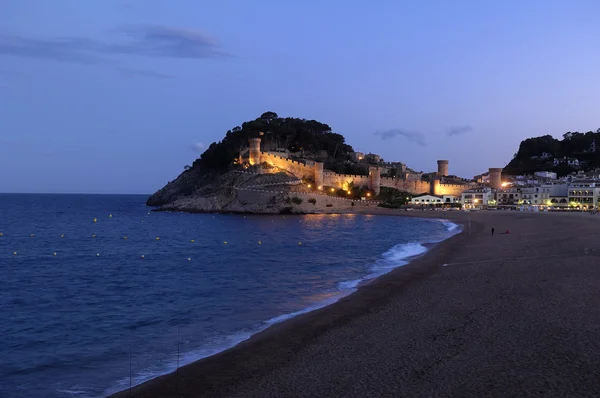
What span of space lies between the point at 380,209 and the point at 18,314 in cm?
5840

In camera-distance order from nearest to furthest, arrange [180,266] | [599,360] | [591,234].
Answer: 1. [599,360]
2. [180,266]
3. [591,234]

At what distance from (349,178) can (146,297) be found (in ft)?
203

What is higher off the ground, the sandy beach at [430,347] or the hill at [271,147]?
the hill at [271,147]

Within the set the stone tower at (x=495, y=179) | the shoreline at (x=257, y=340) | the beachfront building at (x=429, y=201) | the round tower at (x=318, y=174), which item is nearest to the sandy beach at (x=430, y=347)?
the shoreline at (x=257, y=340)

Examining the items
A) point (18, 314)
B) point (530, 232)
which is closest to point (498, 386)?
point (18, 314)

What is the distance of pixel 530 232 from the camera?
32312 mm

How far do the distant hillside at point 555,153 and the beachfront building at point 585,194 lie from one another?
3434 cm

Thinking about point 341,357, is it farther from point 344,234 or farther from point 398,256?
point 344,234

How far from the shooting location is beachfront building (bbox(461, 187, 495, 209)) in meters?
72.3

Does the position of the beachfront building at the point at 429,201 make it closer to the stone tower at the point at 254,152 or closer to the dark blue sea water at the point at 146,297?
the stone tower at the point at 254,152

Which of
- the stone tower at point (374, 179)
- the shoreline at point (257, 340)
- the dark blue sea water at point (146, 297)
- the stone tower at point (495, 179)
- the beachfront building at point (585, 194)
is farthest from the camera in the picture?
the stone tower at point (495, 179)

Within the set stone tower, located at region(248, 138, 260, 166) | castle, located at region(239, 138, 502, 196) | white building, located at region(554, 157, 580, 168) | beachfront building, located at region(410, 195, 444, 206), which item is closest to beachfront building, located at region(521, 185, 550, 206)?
castle, located at region(239, 138, 502, 196)

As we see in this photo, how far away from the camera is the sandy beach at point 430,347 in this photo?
7.50 m

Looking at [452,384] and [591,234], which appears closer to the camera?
[452,384]
